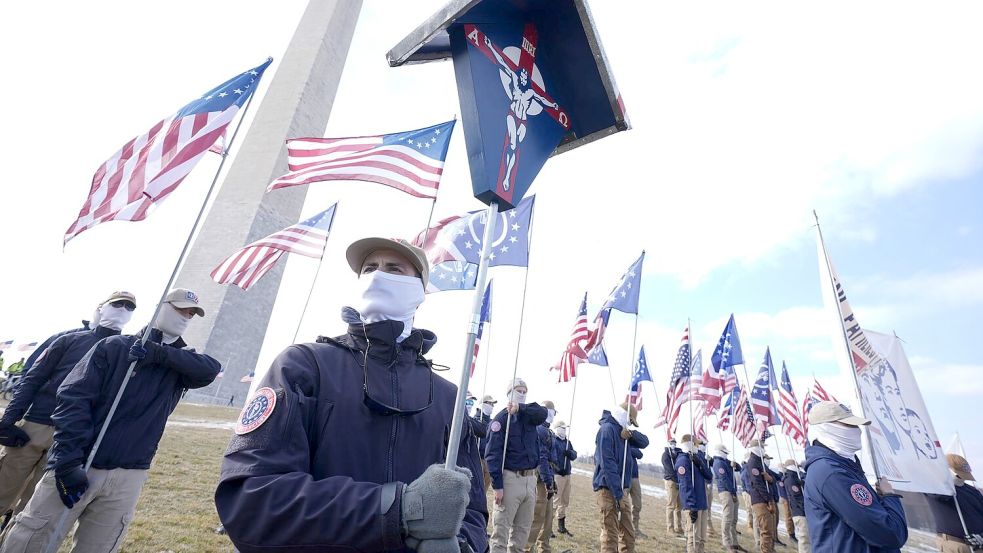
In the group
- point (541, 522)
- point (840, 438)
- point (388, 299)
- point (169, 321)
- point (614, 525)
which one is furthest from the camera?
point (541, 522)

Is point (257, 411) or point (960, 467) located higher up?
point (960, 467)

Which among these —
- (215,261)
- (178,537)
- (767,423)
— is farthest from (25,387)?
(215,261)

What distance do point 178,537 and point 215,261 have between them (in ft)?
95.1

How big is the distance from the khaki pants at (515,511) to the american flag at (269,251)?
4.17m

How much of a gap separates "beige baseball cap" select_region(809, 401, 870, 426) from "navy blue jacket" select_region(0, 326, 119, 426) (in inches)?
243

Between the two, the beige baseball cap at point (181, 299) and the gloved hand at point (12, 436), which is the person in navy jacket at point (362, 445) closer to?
the beige baseball cap at point (181, 299)

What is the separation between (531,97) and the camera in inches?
93.8

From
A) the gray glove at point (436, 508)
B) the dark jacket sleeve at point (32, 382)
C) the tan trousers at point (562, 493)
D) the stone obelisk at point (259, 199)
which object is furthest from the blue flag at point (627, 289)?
the stone obelisk at point (259, 199)

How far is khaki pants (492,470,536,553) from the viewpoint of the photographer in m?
6.32

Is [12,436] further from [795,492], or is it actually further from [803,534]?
[795,492]

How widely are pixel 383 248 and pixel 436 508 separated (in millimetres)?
1225

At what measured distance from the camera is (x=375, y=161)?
173 inches

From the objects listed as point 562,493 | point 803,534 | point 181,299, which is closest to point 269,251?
point 181,299

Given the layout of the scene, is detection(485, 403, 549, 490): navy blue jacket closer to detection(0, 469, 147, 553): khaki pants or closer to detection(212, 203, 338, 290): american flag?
detection(212, 203, 338, 290): american flag
